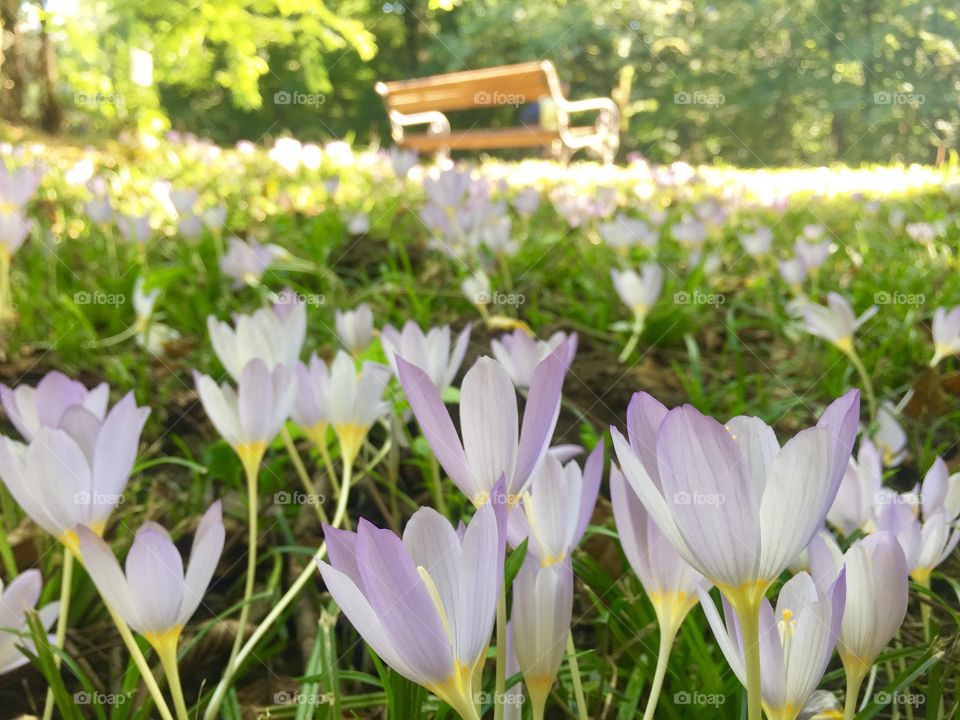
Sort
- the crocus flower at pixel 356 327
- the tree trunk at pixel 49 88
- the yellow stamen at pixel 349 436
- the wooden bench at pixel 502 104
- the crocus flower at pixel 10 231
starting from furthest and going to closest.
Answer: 1. the wooden bench at pixel 502 104
2. the tree trunk at pixel 49 88
3. the crocus flower at pixel 10 231
4. the crocus flower at pixel 356 327
5. the yellow stamen at pixel 349 436

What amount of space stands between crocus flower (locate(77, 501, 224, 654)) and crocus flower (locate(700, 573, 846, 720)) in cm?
36

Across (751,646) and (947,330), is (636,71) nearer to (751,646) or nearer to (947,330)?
(947,330)

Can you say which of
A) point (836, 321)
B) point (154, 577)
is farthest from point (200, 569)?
point (836, 321)

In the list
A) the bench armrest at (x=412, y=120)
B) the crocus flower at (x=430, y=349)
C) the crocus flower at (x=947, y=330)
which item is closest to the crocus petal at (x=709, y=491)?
the crocus flower at (x=430, y=349)

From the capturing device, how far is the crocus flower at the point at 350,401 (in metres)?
0.87

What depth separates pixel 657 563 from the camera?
1.76 ft

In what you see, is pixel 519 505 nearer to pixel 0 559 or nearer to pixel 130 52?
pixel 0 559

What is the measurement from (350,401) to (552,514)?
1.13 feet

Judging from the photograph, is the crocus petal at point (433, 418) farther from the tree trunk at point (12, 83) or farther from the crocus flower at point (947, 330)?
the tree trunk at point (12, 83)

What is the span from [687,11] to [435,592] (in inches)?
938

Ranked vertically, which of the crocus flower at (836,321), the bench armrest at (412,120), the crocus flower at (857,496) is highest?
the bench armrest at (412,120)

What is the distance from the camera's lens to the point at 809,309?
1322 millimetres

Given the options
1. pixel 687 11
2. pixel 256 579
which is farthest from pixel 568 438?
pixel 687 11

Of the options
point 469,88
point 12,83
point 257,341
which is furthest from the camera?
point 469,88
